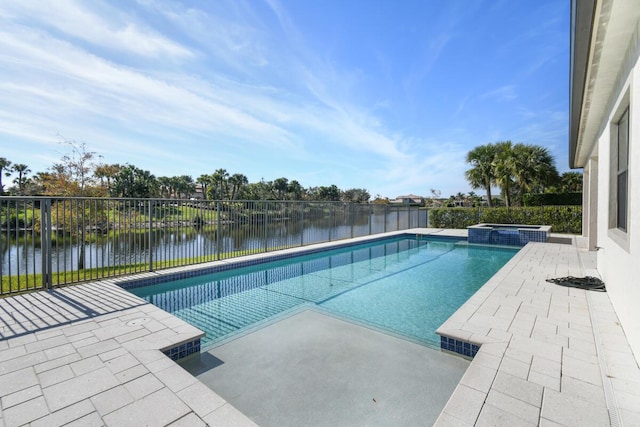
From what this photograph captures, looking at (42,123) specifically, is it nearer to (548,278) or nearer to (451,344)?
(451,344)

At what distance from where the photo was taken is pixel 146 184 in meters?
39.2

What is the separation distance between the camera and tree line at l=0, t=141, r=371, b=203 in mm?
8758

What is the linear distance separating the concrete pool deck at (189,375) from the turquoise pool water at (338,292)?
644 mm

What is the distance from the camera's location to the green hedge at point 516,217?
43.4 feet

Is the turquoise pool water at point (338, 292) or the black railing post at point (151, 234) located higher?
the black railing post at point (151, 234)

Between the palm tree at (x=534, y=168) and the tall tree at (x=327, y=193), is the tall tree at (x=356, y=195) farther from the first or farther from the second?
the palm tree at (x=534, y=168)

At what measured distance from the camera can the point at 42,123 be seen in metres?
12.5

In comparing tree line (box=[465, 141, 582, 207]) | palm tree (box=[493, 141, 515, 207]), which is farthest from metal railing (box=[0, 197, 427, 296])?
tree line (box=[465, 141, 582, 207])

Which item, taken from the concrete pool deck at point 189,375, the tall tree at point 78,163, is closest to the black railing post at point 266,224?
the concrete pool deck at point 189,375

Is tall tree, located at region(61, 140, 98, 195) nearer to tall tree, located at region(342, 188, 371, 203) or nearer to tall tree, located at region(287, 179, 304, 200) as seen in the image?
tall tree, located at region(287, 179, 304, 200)

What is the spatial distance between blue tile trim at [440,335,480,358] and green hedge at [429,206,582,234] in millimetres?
14093

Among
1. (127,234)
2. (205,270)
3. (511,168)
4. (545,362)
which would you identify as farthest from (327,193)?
(545,362)

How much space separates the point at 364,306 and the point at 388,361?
1706 millimetres

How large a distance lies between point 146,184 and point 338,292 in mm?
41715
